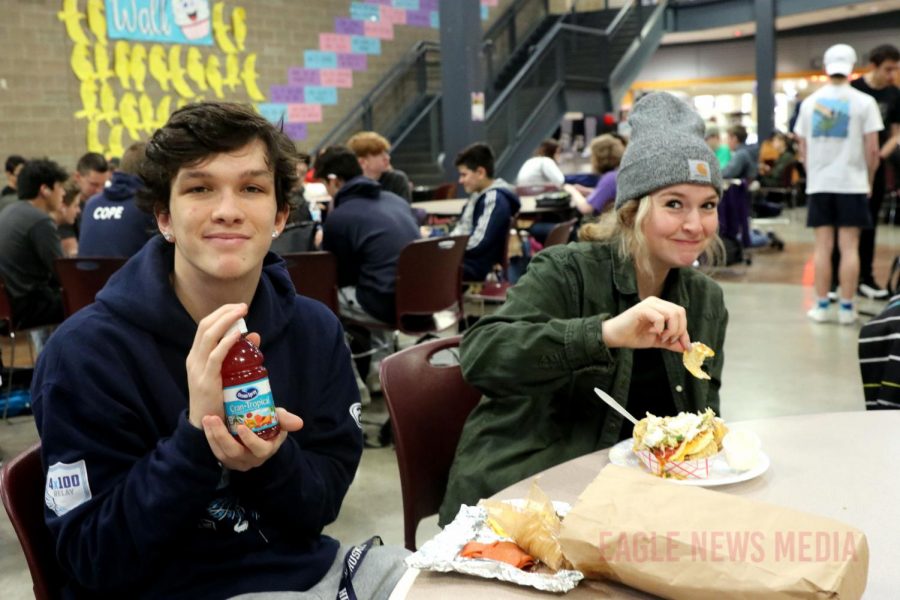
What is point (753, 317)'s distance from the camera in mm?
6406

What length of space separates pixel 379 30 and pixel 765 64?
7297 millimetres

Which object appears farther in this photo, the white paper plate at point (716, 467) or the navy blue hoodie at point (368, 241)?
the navy blue hoodie at point (368, 241)

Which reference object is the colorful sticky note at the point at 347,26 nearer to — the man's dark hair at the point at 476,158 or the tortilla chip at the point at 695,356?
the man's dark hair at the point at 476,158

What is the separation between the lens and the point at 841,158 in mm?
5609

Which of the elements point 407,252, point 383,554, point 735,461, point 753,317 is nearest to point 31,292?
point 407,252

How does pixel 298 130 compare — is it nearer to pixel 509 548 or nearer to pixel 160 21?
pixel 160 21

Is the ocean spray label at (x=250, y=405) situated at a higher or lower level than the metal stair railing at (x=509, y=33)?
lower

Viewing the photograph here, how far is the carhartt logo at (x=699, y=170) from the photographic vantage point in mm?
1762

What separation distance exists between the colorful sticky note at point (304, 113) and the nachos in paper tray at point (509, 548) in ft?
33.0

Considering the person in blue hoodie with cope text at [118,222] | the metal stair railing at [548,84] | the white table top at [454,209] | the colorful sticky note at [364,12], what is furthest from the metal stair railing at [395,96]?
the person in blue hoodie with cope text at [118,222]

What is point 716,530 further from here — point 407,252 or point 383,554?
point 407,252

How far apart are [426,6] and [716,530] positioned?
41.3 ft

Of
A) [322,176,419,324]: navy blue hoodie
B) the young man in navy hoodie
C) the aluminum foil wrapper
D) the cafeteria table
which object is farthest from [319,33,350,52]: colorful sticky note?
the aluminum foil wrapper

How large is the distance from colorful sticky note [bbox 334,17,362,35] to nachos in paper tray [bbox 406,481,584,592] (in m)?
11.0
